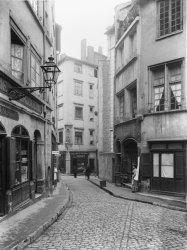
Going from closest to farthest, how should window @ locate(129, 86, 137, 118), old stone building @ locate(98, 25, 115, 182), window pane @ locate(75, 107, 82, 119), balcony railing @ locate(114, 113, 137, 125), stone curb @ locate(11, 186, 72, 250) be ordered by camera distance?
stone curb @ locate(11, 186, 72, 250)
window @ locate(129, 86, 137, 118)
balcony railing @ locate(114, 113, 137, 125)
old stone building @ locate(98, 25, 115, 182)
window pane @ locate(75, 107, 82, 119)

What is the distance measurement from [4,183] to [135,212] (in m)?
4.39

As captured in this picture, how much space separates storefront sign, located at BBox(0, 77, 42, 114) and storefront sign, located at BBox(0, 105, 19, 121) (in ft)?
1.59

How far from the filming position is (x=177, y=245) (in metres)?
6.85

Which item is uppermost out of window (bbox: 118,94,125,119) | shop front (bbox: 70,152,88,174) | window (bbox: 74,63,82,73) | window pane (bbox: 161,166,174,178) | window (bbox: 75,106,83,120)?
window (bbox: 74,63,82,73)

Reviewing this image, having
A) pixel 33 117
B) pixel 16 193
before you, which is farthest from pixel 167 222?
pixel 33 117

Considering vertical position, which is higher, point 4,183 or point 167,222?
point 4,183

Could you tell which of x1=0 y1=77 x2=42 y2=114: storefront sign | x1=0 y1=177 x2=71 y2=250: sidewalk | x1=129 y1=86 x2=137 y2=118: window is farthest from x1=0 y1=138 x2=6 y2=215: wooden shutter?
x1=129 y1=86 x2=137 y2=118: window

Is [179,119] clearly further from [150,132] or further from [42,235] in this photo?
[42,235]

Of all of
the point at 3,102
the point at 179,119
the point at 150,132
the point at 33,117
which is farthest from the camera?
the point at 150,132

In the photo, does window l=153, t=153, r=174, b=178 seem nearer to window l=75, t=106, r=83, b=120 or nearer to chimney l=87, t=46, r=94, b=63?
window l=75, t=106, r=83, b=120

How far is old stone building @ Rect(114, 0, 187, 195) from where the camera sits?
1432cm

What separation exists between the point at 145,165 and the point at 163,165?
3.72 feet

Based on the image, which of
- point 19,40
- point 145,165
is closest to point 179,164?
point 145,165

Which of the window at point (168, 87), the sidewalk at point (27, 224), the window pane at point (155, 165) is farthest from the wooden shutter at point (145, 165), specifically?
the sidewalk at point (27, 224)
